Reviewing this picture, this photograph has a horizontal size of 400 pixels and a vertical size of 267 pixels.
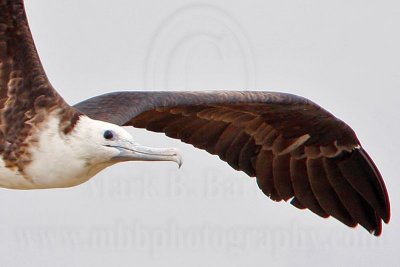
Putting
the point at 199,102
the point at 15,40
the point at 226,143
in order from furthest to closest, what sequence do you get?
the point at 226,143 < the point at 199,102 < the point at 15,40

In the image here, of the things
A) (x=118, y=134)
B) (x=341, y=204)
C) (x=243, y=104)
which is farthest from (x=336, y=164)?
(x=118, y=134)

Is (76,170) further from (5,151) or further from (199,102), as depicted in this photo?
(199,102)

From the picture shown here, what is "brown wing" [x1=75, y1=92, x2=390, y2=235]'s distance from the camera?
1419 centimetres

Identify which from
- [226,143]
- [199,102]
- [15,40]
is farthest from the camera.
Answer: [226,143]

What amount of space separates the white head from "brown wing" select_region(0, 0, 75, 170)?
0.36 feet

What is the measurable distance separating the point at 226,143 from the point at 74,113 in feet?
9.81

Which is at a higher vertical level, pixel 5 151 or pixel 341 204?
pixel 5 151

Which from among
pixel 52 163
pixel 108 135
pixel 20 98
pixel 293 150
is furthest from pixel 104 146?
pixel 293 150

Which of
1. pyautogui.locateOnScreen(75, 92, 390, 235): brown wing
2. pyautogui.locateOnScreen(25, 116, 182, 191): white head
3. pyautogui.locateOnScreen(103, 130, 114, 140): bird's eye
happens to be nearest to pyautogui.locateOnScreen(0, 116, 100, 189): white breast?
pyautogui.locateOnScreen(25, 116, 182, 191): white head

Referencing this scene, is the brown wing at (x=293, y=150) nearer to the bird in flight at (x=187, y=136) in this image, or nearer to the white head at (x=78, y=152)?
the bird in flight at (x=187, y=136)

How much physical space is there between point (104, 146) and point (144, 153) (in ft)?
1.09

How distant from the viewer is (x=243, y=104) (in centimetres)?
1370

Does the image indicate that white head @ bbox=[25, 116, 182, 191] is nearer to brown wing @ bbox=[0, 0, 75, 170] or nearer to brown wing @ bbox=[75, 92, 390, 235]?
brown wing @ bbox=[0, 0, 75, 170]

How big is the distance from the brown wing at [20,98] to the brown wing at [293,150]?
7.22ft
